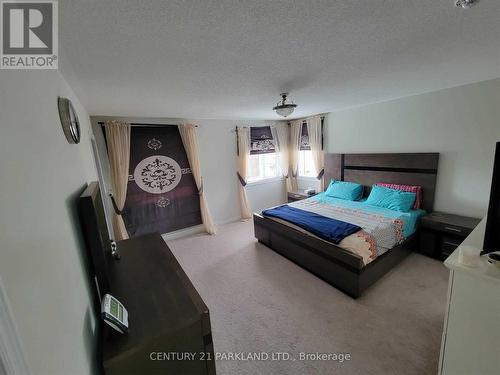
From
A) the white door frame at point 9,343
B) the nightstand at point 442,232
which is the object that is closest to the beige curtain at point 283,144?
the nightstand at point 442,232

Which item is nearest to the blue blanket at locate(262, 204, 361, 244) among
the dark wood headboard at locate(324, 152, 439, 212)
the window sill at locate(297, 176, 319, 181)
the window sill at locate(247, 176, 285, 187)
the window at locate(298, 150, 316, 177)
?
the dark wood headboard at locate(324, 152, 439, 212)

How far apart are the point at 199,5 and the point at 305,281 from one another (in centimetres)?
266

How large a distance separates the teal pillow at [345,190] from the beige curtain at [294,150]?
1320 mm

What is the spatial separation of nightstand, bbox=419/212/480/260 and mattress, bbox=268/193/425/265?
144mm

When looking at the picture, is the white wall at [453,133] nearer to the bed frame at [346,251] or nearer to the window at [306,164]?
the bed frame at [346,251]

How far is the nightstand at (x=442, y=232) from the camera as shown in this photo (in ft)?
8.32

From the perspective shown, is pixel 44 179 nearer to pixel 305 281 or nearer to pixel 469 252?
pixel 469 252

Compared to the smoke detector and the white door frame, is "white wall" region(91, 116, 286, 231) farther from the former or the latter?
the white door frame

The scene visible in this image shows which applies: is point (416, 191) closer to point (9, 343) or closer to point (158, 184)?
point (9, 343)

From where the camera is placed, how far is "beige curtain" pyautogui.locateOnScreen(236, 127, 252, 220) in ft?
14.7

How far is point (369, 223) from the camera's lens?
2.64 metres

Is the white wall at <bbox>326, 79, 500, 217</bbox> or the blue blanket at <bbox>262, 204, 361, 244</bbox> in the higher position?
the white wall at <bbox>326, 79, 500, 217</bbox>

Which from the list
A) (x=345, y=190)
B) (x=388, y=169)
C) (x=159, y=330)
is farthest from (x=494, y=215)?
(x=345, y=190)

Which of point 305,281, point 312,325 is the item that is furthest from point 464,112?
point 312,325
